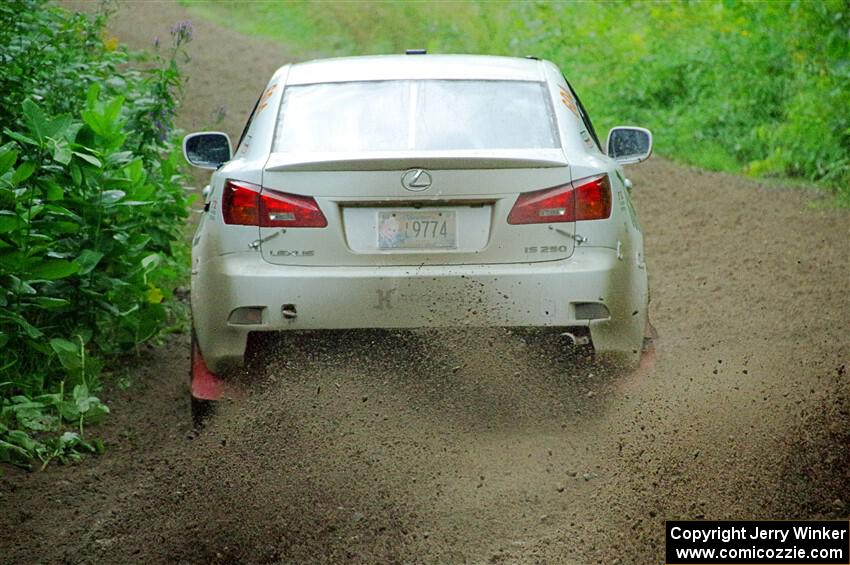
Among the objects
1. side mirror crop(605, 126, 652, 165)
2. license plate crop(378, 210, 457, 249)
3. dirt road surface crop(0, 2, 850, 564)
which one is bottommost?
dirt road surface crop(0, 2, 850, 564)

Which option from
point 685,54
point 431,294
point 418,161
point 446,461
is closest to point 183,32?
point 418,161

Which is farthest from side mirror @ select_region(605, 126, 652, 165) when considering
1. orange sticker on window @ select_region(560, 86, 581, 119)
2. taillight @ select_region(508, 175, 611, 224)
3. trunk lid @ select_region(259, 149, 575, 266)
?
trunk lid @ select_region(259, 149, 575, 266)

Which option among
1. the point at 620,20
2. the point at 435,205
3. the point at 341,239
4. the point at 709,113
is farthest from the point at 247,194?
the point at 620,20

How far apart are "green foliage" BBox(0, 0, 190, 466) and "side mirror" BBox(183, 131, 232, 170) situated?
45 centimetres

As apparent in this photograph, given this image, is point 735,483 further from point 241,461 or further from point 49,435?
point 49,435

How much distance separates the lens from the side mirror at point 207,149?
6.15 metres

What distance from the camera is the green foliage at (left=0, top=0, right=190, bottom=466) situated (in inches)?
221

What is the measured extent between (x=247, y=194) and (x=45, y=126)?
148 cm

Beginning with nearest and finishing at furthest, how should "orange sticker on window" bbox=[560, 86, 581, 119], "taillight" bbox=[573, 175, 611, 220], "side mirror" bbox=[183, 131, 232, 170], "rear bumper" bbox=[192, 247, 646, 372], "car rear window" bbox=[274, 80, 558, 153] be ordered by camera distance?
"rear bumper" bbox=[192, 247, 646, 372], "taillight" bbox=[573, 175, 611, 220], "car rear window" bbox=[274, 80, 558, 153], "orange sticker on window" bbox=[560, 86, 581, 119], "side mirror" bbox=[183, 131, 232, 170]

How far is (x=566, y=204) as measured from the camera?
194 inches

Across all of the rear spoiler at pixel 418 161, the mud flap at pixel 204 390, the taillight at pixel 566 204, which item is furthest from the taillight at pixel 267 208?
the taillight at pixel 566 204

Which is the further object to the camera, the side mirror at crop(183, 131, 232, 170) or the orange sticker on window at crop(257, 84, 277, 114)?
the side mirror at crop(183, 131, 232, 170)

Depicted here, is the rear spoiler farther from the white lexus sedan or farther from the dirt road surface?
the dirt road surface

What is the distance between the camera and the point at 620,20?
66.8 feet
